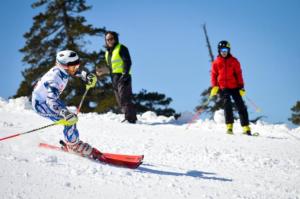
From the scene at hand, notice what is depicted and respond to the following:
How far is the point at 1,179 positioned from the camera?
12.2ft

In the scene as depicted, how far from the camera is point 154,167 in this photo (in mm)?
5172

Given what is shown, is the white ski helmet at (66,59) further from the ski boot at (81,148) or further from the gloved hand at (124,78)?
the gloved hand at (124,78)

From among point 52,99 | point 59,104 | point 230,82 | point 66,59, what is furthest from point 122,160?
point 230,82

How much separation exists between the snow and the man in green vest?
4.38 feet

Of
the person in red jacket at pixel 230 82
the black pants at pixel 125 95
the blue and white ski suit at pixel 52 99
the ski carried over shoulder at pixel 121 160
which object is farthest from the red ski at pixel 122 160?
the black pants at pixel 125 95

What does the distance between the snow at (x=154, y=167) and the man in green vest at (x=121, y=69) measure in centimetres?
133

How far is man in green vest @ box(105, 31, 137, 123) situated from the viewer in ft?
31.9

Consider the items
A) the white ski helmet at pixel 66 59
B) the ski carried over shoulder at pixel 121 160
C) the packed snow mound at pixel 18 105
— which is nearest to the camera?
the ski carried over shoulder at pixel 121 160

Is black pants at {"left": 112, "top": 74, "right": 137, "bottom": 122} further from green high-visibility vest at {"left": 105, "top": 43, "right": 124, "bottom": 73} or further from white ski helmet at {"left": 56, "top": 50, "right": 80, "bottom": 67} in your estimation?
white ski helmet at {"left": 56, "top": 50, "right": 80, "bottom": 67}

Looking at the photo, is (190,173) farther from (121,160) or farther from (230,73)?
(230,73)

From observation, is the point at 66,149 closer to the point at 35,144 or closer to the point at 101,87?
the point at 35,144

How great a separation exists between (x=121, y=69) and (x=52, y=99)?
4.94 meters

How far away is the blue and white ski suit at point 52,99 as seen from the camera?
5.03 metres

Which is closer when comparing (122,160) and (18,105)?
(122,160)
